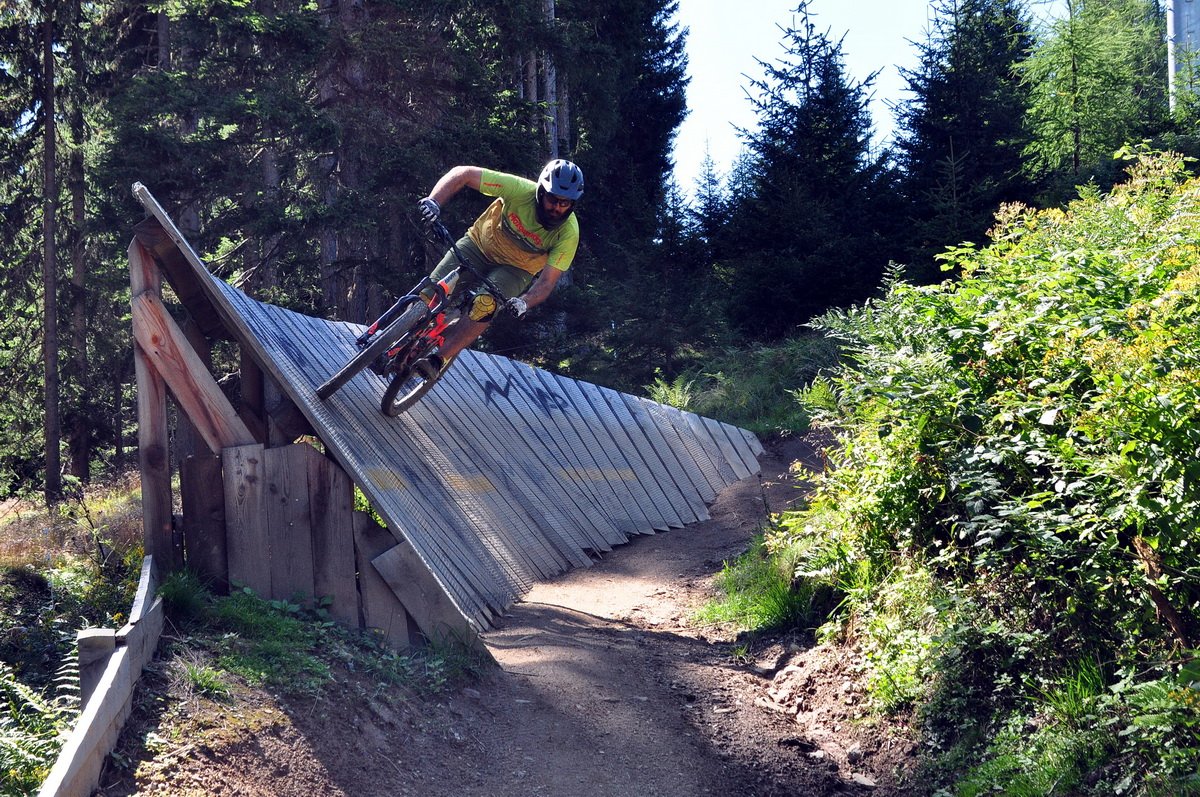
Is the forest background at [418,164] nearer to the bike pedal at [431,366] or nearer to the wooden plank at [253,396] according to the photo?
the bike pedal at [431,366]

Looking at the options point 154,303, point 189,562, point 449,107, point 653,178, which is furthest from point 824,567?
point 653,178

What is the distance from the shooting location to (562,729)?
204 inches

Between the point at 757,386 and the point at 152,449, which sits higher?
the point at 757,386

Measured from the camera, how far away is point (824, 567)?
21.9 ft

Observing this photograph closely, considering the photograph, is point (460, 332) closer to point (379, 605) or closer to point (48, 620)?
point (379, 605)

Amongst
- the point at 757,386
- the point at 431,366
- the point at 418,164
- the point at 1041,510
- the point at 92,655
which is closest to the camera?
the point at 92,655

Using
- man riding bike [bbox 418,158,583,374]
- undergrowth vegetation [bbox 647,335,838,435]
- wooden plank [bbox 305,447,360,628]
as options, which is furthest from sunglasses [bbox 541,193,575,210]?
undergrowth vegetation [bbox 647,335,838,435]

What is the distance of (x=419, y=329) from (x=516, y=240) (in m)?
1.06

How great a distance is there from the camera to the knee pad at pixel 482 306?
800cm

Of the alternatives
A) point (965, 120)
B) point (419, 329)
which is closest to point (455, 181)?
point (419, 329)

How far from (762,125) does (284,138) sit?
9.87m

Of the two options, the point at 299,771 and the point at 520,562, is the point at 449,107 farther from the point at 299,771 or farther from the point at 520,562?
the point at 299,771

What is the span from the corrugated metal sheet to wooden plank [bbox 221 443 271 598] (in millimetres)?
475

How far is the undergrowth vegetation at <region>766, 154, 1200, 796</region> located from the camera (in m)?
3.88
